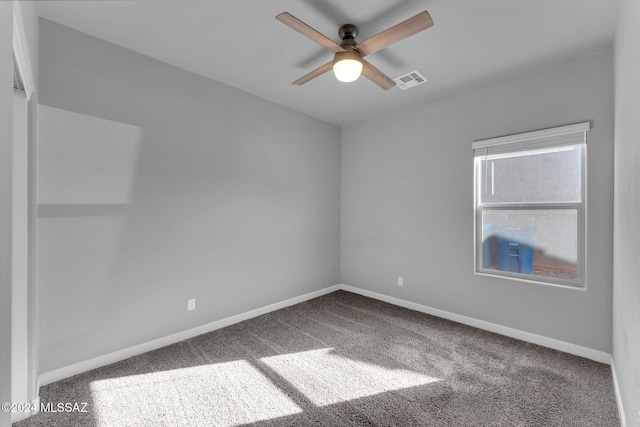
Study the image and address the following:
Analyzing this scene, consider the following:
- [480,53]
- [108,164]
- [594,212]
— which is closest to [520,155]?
[594,212]

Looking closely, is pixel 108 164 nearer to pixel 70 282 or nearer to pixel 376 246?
pixel 70 282

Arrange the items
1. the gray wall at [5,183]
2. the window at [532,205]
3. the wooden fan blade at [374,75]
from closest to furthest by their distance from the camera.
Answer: the gray wall at [5,183]
the wooden fan blade at [374,75]
the window at [532,205]

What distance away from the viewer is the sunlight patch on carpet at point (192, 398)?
1811 millimetres

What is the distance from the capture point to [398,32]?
1.88 m

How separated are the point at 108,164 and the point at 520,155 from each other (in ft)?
12.8

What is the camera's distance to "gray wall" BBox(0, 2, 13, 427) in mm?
948

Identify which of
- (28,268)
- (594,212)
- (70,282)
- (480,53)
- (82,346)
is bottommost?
(82,346)

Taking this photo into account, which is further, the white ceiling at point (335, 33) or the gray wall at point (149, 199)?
the gray wall at point (149, 199)

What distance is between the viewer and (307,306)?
3.85 m

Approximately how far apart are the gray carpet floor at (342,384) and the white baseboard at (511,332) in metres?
0.08

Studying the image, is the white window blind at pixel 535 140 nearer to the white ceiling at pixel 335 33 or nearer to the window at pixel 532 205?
the window at pixel 532 205

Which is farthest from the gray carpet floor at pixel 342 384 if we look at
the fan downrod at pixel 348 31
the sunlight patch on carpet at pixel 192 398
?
the fan downrod at pixel 348 31

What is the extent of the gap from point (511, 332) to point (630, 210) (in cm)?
187

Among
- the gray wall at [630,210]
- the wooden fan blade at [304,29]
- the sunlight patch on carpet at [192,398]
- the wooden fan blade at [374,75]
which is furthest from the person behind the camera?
the wooden fan blade at [374,75]
